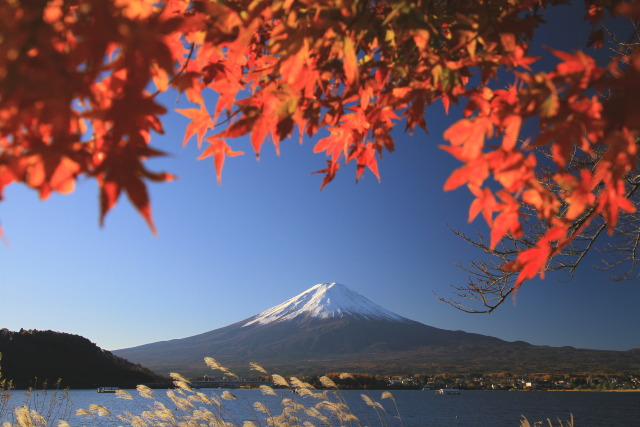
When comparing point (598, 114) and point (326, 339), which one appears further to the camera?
point (326, 339)

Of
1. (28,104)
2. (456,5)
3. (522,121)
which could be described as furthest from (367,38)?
(28,104)

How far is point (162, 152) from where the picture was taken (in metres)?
0.99

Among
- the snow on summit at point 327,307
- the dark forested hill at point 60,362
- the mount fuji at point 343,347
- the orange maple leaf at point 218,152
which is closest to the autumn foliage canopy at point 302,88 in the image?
the orange maple leaf at point 218,152

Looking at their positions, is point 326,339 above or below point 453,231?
below

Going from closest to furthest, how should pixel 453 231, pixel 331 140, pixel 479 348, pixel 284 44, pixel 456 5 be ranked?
pixel 284 44, pixel 456 5, pixel 331 140, pixel 453 231, pixel 479 348

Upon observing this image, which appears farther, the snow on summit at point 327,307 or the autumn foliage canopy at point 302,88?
the snow on summit at point 327,307

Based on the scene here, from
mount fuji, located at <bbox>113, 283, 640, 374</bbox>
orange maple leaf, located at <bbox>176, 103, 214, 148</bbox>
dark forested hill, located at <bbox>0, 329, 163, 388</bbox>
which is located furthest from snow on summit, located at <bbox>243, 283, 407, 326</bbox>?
orange maple leaf, located at <bbox>176, 103, 214, 148</bbox>

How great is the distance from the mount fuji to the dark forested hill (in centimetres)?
3811

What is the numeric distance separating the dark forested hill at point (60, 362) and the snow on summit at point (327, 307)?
3045 inches

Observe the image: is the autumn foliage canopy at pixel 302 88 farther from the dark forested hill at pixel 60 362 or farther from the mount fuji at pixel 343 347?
the mount fuji at pixel 343 347

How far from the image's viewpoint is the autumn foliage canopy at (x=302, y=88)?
0.93m

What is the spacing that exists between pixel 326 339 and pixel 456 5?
152746mm

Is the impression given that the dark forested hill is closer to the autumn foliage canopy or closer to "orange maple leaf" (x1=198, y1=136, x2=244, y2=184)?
"orange maple leaf" (x1=198, y1=136, x2=244, y2=184)

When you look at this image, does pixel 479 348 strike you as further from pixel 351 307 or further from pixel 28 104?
pixel 28 104
